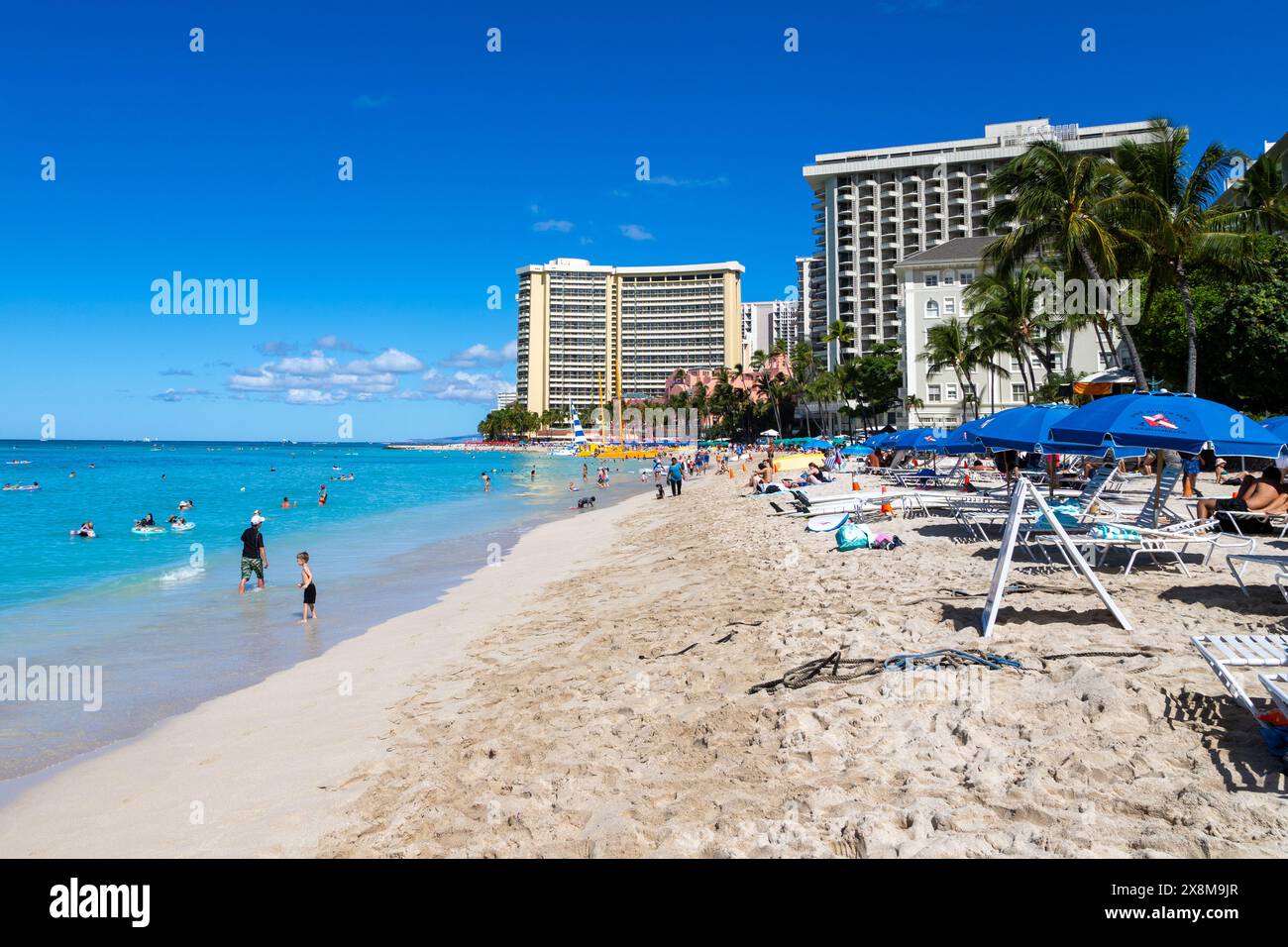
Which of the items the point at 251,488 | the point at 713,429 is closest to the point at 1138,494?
the point at 251,488

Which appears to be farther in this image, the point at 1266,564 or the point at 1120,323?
the point at 1120,323

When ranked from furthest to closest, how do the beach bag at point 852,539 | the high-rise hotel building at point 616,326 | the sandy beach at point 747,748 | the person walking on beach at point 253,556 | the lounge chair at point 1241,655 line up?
the high-rise hotel building at point 616,326 < the person walking on beach at point 253,556 < the beach bag at point 852,539 < the lounge chair at point 1241,655 < the sandy beach at point 747,748

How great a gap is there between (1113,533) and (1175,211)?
2273 centimetres

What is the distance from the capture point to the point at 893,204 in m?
99.9

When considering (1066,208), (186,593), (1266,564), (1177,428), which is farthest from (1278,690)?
(1066,208)

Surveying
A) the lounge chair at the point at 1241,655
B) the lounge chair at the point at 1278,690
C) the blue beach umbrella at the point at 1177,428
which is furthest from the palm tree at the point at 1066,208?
the lounge chair at the point at 1278,690

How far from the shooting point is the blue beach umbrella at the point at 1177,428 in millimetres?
8148

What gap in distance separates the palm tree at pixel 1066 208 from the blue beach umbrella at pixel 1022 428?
1525 cm

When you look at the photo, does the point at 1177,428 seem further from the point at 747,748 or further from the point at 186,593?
the point at 186,593

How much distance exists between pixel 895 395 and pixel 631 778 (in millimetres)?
81183

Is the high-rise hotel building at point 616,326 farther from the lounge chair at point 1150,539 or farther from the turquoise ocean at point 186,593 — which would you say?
the lounge chair at point 1150,539

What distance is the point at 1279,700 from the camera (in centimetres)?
402

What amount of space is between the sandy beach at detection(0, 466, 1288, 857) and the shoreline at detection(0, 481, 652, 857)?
0.09 ft
